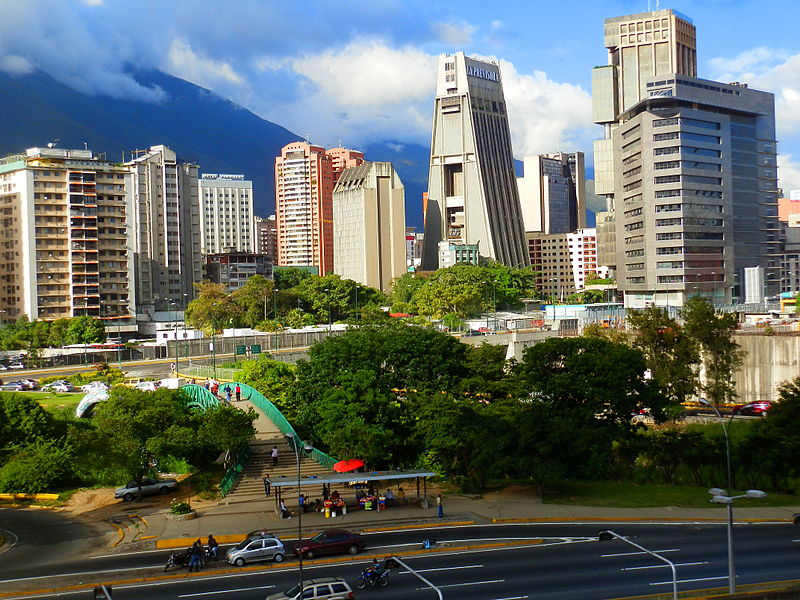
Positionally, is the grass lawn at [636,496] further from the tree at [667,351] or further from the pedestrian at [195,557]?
the tree at [667,351]

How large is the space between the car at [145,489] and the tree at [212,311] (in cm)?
8544

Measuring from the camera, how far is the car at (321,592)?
31672 millimetres

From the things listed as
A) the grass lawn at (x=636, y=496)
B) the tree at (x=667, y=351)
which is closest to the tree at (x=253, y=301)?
the tree at (x=667, y=351)

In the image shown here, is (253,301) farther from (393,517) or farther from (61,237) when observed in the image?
(393,517)

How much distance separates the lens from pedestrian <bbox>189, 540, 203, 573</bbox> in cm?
3800

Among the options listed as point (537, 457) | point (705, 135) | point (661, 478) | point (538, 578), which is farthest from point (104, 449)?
point (705, 135)

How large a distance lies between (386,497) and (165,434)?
1785cm

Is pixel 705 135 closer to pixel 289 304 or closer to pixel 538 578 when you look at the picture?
pixel 289 304

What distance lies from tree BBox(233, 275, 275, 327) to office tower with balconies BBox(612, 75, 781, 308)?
65362 millimetres

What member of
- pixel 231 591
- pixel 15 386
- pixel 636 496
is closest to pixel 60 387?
pixel 15 386

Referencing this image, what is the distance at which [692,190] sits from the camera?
148 metres

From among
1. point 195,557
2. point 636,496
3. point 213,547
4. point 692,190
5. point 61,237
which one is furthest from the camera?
point 61,237

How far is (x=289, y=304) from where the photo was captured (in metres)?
168

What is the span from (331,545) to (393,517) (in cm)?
771
